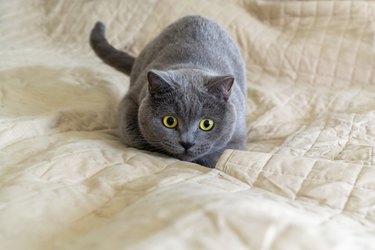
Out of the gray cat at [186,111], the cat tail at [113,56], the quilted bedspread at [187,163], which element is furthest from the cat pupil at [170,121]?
the cat tail at [113,56]

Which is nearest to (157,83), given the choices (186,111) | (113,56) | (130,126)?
(186,111)

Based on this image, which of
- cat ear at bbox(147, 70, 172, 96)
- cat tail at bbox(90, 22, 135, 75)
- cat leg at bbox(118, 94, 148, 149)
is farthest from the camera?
cat tail at bbox(90, 22, 135, 75)

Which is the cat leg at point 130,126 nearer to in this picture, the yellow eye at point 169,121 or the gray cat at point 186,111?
the gray cat at point 186,111

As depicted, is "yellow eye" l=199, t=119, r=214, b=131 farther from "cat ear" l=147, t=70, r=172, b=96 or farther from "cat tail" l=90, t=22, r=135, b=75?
"cat tail" l=90, t=22, r=135, b=75

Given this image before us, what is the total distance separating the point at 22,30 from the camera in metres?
2.26

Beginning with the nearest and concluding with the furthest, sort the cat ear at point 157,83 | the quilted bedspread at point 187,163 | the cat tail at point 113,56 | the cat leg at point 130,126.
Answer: the quilted bedspread at point 187,163 → the cat ear at point 157,83 → the cat leg at point 130,126 → the cat tail at point 113,56

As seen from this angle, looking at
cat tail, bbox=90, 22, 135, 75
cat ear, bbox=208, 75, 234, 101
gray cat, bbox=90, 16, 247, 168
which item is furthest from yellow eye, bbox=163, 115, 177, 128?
cat tail, bbox=90, 22, 135, 75

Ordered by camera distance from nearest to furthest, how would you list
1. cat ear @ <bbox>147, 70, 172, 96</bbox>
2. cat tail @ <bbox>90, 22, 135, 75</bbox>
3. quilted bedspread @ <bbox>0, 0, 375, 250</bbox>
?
quilted bedspread @ <bbox>0, 0, 375, 250</bbox>, cat ear @ <bbox>147, 70, 172, 96</bbox>, cat tail @ <bbox>90, 22, 135, 75</bbox>

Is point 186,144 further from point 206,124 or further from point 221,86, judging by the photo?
point 221,86

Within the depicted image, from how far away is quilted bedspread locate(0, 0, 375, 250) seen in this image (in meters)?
0.55

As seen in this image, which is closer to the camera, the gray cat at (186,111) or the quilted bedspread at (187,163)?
the quilted bedspread at (187,163)

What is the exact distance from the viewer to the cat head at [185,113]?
105 cm

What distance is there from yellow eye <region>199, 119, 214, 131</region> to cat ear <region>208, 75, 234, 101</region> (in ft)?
0.28

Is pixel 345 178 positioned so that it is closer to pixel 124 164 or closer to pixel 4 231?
pixel 124 164
